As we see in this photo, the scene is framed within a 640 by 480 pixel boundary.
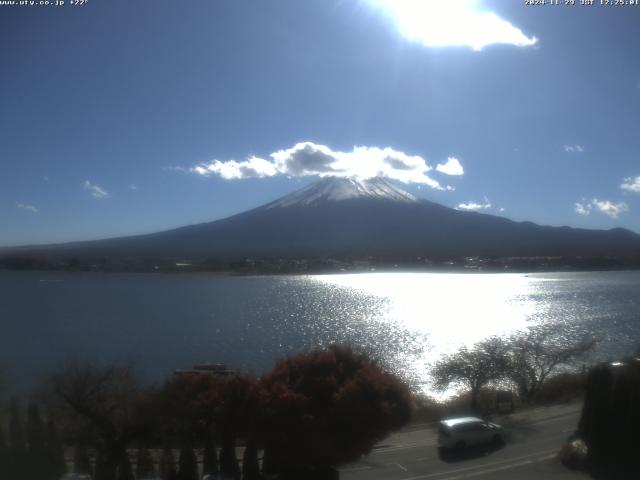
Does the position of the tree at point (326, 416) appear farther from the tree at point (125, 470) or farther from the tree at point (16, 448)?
the tree at point (16, 448)

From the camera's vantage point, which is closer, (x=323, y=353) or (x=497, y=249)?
(x=323, y=353)

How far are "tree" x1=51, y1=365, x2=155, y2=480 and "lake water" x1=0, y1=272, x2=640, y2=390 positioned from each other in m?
3.76

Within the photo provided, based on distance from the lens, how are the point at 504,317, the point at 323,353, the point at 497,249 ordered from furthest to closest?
the point at 497,249
the point at 504,317
the point at 323,353

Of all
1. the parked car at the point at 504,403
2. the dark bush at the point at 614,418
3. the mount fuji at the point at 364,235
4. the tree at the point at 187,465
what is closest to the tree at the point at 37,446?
the tree at the point at 187,465

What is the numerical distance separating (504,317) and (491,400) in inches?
714

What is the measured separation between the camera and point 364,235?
7388cm

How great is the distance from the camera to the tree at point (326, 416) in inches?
232

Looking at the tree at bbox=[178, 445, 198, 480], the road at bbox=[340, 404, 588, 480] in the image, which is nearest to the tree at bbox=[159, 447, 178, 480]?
the tree at bbox=[178, 445, 198, 480]

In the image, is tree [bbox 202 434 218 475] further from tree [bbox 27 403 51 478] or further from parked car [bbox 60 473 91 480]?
tree [bbox 27 403 51 478]

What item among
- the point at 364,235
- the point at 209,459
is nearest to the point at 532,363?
the point at 209,459

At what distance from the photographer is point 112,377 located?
Result: 689cm

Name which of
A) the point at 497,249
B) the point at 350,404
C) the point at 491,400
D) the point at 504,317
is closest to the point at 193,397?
the point at 350,404

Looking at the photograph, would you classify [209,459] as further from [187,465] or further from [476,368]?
[476,368]

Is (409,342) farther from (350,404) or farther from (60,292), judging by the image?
(60,292)
